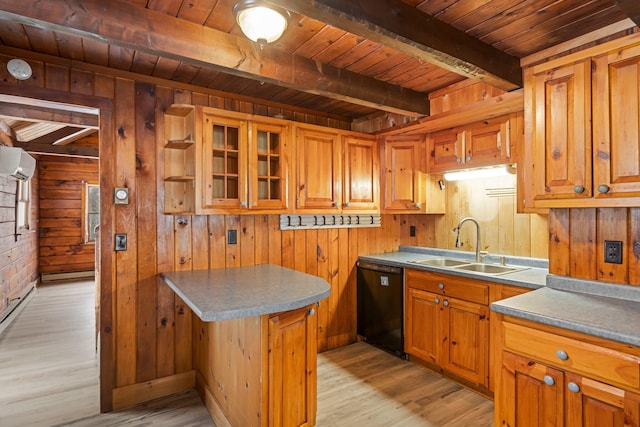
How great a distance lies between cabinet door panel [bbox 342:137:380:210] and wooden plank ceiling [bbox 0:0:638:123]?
756mm

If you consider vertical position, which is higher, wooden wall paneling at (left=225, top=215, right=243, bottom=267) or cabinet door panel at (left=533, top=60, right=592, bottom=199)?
cabinet door panel at (left=533, top=60, right=592, bottom=199)

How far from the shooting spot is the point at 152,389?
8.30 feet

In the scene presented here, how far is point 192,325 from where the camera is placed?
8.92 ft

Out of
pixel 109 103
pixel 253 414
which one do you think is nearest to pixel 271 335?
pixel 253 414

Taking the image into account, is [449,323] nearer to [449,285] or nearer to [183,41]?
[449,285]

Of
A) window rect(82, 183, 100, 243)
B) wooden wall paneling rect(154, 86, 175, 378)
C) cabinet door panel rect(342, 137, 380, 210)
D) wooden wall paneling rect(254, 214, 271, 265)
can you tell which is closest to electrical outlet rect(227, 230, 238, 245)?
wooden wall paneling rect(254, 214, 271, 265)

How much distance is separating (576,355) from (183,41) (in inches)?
93.1

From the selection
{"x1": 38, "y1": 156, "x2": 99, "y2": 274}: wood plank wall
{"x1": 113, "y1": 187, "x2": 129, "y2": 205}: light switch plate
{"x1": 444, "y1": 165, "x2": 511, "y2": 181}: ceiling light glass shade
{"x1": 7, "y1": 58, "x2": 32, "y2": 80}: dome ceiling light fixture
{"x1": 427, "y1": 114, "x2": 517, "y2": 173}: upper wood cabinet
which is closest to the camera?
{"x1": 7, "y1": 58, "x2": 32, "y2": 80}: dome ceiling light fixture

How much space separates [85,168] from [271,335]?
755 centimetres

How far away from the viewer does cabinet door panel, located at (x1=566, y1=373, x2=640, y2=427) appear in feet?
4.24

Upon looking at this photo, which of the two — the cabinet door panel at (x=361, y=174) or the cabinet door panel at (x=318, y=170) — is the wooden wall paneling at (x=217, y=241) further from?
the cabinet door panel at (x=361, y=174)

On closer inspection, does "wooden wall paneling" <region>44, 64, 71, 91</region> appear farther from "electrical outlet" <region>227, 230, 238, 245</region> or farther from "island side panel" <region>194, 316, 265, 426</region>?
"island side panel" <region>194, 316, 265, 426</region>

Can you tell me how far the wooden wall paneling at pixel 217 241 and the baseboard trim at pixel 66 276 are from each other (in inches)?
238

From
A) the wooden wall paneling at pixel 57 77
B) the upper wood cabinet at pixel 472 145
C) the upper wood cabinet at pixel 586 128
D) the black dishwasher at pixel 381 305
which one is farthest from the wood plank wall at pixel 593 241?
the wooden wall paneling at pixel 57 77
